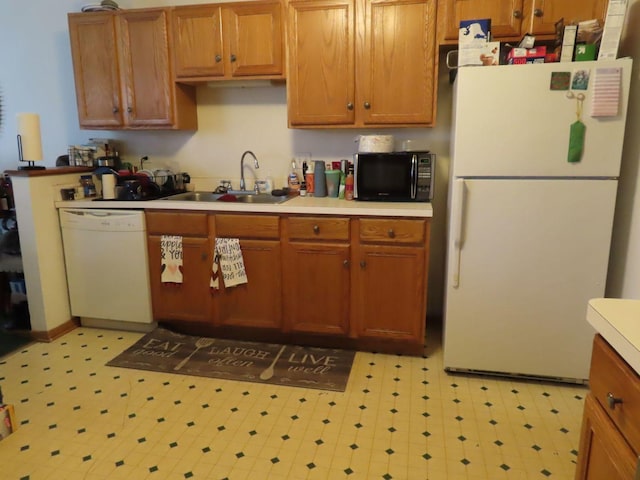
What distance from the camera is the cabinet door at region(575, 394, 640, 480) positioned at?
3.29ft

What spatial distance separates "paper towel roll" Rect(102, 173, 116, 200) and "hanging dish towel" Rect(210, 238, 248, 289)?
85 centimetres

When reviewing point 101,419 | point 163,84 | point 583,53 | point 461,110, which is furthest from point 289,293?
point 583,53

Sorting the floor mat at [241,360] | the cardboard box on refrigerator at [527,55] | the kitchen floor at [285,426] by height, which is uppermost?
the cardboard box on refrigerator at [527,55]

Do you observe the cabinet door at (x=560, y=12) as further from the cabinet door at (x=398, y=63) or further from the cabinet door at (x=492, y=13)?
the cabinet door at (x=398, y=63)

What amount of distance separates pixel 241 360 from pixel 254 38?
1.95 metres

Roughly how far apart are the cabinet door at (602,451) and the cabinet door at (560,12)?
6.60ft

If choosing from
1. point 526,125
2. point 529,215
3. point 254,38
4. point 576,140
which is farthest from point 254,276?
point 576,140

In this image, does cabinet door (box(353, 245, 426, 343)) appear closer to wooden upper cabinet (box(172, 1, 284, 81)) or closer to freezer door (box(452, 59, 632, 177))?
freezer door (box(452, 59, 632, 177))

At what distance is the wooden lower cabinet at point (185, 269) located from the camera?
2.87 metres

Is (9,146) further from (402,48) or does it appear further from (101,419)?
(402,48)

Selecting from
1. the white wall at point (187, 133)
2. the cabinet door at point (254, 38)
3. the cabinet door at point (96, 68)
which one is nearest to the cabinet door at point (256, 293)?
the white wall at point (187, 133)

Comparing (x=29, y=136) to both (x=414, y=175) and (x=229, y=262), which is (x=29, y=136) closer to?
(x=229, y=262)

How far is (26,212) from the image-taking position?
287 centimetres

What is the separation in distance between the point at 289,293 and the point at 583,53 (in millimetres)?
1955
